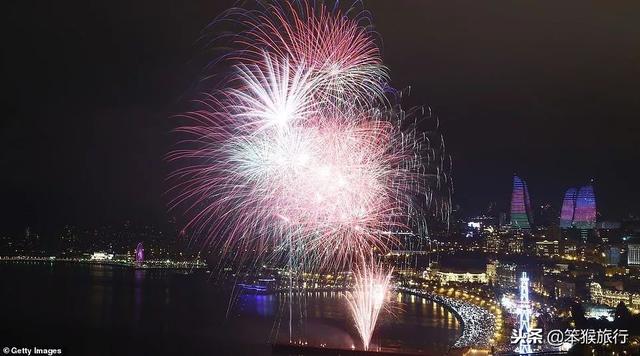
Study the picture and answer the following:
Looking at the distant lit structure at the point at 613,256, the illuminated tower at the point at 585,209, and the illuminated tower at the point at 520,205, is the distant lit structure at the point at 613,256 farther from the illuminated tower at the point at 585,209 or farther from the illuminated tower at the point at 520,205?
the illuminated tower at the point at 520,205

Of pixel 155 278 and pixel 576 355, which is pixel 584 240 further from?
pixel 576 355

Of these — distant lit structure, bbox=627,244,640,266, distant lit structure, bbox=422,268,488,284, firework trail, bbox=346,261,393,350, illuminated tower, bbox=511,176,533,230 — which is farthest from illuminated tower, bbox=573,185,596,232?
firework trail, bbox=346,261,393,350

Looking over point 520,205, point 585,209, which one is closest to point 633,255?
point 585,209

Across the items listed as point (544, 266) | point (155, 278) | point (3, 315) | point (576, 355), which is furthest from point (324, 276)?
point (576, 355)

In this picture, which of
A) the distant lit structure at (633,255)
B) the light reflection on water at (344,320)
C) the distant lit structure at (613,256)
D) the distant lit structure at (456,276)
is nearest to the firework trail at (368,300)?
the light reflection on water at (344,320)

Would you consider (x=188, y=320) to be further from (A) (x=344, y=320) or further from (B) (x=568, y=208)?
(B) (x=568, y=208)

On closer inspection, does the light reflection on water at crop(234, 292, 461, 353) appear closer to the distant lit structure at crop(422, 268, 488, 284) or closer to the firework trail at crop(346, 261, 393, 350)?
the firework trail at crop(346, 261, 393, 350)
